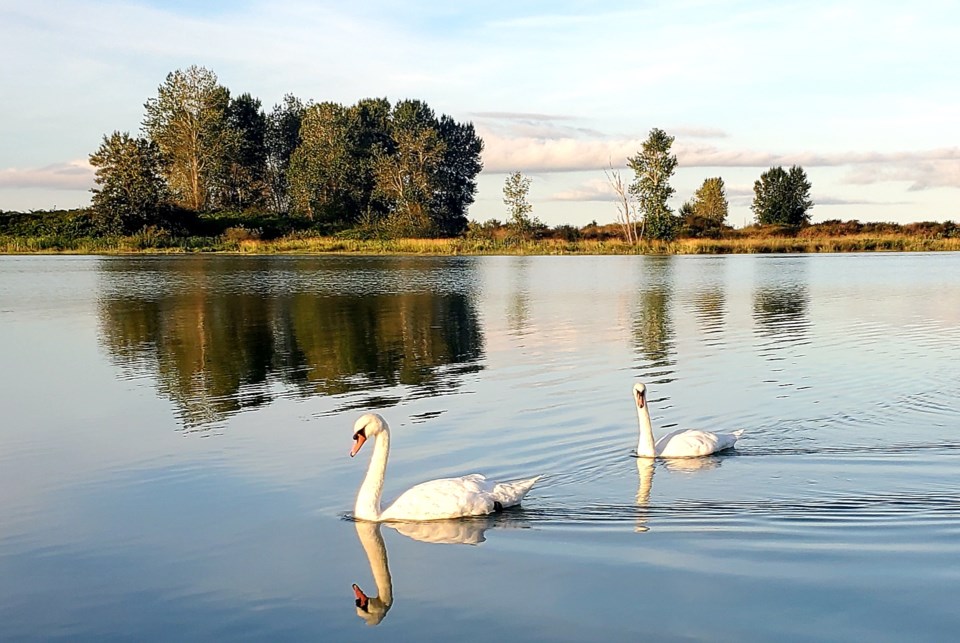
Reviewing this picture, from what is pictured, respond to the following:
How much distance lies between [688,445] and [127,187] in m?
84.2

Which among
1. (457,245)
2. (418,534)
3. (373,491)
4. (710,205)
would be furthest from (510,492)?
(710,205)

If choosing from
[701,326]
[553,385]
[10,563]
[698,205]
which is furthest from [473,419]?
[698,205]

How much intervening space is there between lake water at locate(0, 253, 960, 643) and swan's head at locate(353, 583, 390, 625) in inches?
1.5

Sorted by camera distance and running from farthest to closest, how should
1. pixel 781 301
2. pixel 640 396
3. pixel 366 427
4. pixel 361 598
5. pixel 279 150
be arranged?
1. pixel 279 150
2. pixel 781 301
3. pixel 640 396
4. pixel 366 427
5. pixel 361 598

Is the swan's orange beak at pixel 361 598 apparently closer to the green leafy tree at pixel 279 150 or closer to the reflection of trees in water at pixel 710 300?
the reflection of trees in water at pixel 710 300

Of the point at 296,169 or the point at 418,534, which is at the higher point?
the point at 296,169

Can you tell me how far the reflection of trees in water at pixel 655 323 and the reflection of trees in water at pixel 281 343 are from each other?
12.5ft

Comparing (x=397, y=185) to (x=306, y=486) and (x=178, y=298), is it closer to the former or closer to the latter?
(x=178, y=298)

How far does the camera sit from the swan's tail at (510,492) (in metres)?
9.43

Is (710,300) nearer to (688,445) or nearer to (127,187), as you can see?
(688,445)

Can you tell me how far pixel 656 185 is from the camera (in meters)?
87.9

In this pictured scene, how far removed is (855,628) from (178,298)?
33.9 m

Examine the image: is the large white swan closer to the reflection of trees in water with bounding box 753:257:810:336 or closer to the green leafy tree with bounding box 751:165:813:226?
the reflection of trees in water with bounding box 753:257:810:336

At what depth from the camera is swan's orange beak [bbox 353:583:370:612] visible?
24.2 ft
